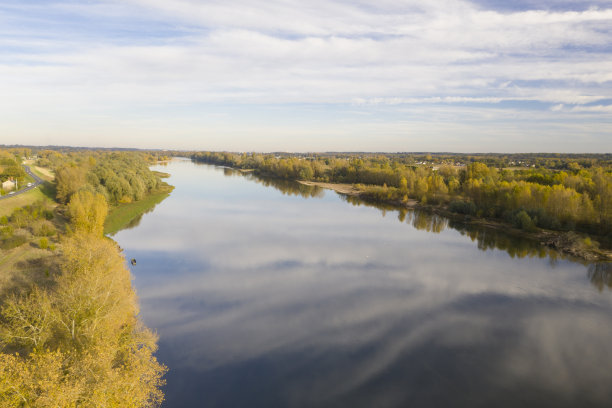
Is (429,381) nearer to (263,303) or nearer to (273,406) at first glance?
(273,406)

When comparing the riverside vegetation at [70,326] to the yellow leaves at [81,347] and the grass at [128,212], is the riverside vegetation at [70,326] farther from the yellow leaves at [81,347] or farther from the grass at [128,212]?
the grass at [128,212]

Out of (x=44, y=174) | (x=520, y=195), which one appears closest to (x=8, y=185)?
(x=44, y=174)

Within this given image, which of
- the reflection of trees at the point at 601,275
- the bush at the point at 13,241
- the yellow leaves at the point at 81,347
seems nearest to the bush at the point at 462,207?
the reflection of trees at the point at 601,275

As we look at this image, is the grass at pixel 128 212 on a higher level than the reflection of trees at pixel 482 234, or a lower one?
higher

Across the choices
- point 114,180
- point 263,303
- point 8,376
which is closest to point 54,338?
point 8,376

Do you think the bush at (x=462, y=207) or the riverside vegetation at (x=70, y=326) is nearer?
the riverside vegetation at (x=70, y=326)

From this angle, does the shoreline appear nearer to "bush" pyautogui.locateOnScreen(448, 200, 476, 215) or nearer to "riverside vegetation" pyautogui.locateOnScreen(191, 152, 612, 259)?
"riverside vegetation" pyautogui.locateOnScreen(191, 152, 612, 259)

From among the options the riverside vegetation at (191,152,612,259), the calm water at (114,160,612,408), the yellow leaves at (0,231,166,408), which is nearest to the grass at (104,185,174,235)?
the calm water at (114,160,612,408)
